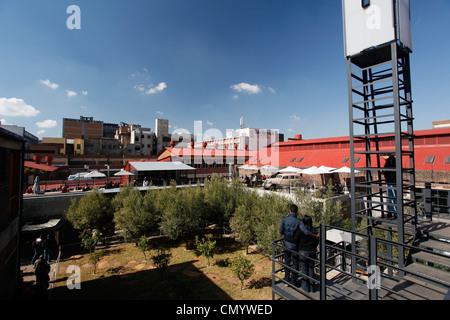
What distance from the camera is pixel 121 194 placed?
16234 mm

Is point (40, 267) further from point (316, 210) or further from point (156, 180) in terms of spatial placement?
point (156, 180)

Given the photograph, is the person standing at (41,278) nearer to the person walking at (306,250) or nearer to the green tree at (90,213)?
the green tree at (90,213)

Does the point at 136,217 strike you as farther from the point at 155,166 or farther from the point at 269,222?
the point at 155,166

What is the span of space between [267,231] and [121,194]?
38.5 ft

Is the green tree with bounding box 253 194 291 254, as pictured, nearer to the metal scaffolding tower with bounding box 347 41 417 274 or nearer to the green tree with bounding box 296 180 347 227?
the green tree with bounding box 296 180 347 227

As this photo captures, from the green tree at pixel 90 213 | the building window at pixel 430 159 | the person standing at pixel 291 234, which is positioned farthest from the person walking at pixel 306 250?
the building window at pixel 430 159

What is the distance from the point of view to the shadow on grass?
8.56m

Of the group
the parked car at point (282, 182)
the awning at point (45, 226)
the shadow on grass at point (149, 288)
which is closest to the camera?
the shadow on grass at point (149, 288)

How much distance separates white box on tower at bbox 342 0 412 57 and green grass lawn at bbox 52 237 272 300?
9249mm

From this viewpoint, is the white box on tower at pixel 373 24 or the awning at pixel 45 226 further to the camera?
the awning at pixel 45 226

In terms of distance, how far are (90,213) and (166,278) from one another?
25.8ft

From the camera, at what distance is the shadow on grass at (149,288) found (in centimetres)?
856

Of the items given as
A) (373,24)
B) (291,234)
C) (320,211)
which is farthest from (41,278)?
(373,24)

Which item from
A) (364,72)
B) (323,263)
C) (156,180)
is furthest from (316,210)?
(156,180)
